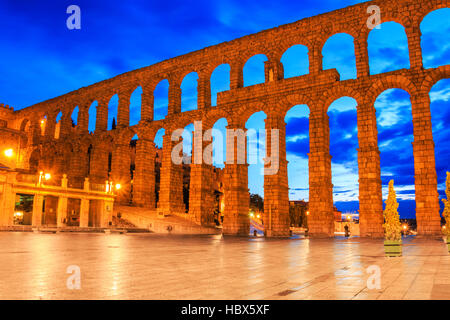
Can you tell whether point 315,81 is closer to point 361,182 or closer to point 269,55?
point 269,55

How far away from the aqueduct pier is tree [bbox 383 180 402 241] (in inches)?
691

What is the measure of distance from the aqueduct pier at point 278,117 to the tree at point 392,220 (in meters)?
17.6

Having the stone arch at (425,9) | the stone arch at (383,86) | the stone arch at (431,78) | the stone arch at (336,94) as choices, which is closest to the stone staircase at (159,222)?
the stone arch at (336,94)

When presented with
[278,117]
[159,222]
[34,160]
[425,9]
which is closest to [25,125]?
[34,160]

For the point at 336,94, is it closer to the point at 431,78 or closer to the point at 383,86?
the point at 383,86

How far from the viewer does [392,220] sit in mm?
12828

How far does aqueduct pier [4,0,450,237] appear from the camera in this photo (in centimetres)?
2991

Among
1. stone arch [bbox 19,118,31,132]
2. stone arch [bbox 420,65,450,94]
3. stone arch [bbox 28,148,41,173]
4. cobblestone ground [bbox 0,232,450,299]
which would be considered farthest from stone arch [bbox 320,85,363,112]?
stone arch [bbox 19,118,31,132]

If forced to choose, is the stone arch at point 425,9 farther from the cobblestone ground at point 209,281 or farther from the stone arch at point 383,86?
the cobblestone ground at point 209,281

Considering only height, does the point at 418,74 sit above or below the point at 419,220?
above

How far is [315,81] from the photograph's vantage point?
112 ft

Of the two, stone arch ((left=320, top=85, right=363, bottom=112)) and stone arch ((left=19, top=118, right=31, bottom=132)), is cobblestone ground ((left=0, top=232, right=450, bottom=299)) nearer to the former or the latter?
stone arch ((left=320, top=85, right=363, bottom=112))

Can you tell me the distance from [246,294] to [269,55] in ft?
114
